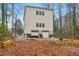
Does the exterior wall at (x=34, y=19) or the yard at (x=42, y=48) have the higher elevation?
the exterior wall at (x=34, y=19)

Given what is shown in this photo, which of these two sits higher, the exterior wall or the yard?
the exterior wall

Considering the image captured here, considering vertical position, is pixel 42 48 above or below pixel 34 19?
below

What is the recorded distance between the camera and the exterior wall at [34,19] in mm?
4309

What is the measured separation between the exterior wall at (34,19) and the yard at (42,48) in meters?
0.17

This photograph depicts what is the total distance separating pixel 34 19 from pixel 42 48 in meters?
0.42

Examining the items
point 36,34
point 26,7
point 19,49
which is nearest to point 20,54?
point 19,49

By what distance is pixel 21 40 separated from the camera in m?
4.32

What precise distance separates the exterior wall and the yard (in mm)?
171

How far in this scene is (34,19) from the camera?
4316 millimetres

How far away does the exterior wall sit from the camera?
4309 mm

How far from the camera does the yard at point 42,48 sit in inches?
170

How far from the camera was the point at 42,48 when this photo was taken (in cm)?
434

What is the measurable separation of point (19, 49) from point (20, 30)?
10.4 inches

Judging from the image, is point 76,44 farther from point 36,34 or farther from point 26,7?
point 26,7
